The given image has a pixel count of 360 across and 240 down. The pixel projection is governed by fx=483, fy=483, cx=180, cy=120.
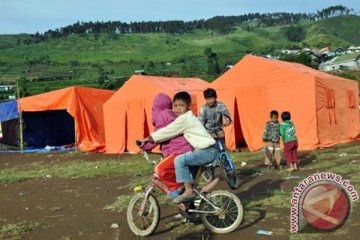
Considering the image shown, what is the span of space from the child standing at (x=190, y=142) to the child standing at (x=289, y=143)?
192 inches

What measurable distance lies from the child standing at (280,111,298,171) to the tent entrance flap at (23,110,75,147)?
16.8m

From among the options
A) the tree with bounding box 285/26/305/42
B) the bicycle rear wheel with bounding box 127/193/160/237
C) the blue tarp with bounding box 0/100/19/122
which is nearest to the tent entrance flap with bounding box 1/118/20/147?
the blue tarp with bounding box 0/100/19/122

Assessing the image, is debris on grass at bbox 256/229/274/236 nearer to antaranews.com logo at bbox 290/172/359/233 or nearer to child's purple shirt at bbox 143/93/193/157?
antaranews.com logo at bbox 290/172/359/233

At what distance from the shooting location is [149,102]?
1800 centimetres

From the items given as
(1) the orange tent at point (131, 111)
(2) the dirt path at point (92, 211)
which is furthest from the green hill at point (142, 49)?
(2) the dirt path at point (92, 211)

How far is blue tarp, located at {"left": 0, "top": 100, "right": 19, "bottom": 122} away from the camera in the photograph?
71.2 feet

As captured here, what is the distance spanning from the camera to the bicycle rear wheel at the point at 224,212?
220 inches

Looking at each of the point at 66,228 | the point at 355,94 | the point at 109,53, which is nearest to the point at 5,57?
the point at 109,53

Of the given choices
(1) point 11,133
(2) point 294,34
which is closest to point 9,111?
(1) point 11,133

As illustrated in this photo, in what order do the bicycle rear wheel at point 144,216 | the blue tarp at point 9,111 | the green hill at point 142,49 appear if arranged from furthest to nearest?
the green hill at point 142,49 < the blue tarp at point 9,111 < the bicycle rear wheel at point 144,216

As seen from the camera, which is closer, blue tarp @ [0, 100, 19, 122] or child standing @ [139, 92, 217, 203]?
child standing @ [139, 92, 217, 203]

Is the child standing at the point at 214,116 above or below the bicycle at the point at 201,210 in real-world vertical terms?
above

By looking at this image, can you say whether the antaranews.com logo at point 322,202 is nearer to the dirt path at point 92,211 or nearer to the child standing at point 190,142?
the dirt path at point 92,211

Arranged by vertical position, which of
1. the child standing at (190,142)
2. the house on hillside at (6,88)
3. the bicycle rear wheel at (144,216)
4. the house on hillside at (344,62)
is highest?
the house on hillside at (344,62)
